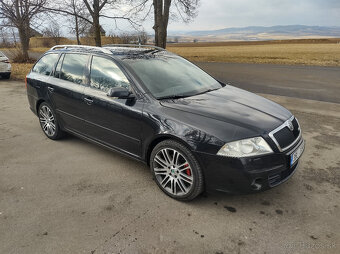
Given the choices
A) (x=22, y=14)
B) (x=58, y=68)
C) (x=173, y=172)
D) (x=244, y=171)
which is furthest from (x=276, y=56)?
(x=244, y=171)

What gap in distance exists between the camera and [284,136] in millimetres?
2773

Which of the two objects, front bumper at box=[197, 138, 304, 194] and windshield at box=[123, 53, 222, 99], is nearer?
front bumper at box=[197, 138, 304, 194]

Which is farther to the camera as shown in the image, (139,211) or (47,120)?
(47,120)

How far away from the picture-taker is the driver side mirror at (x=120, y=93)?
119 inches

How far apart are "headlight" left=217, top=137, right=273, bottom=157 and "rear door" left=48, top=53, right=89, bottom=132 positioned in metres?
2.21

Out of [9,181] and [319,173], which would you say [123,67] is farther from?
[319,173]

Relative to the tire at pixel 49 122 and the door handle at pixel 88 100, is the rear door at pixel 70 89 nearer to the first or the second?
the door handle at pixel 88 100

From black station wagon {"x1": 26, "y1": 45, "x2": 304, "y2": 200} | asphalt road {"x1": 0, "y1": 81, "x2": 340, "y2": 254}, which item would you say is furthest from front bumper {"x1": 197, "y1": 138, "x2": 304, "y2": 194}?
asphalt road {"x1": 0, "y1": 81, "x2": 340, "y2": 254}

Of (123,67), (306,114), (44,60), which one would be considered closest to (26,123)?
(44,60)

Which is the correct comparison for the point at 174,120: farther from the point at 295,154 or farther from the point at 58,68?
the point at 58,68

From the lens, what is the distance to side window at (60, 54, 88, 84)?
3.92 m

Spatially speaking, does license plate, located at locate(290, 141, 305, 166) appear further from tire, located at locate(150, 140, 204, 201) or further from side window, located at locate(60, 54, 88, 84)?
side window, located at locate(60, 54, 88, 84)

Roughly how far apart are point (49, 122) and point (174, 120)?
2.88 metres

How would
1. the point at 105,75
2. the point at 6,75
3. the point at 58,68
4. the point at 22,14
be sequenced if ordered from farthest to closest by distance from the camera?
the point at 22,14 → the point at 6,75 → the point at 58,68 → the point at 105,75
